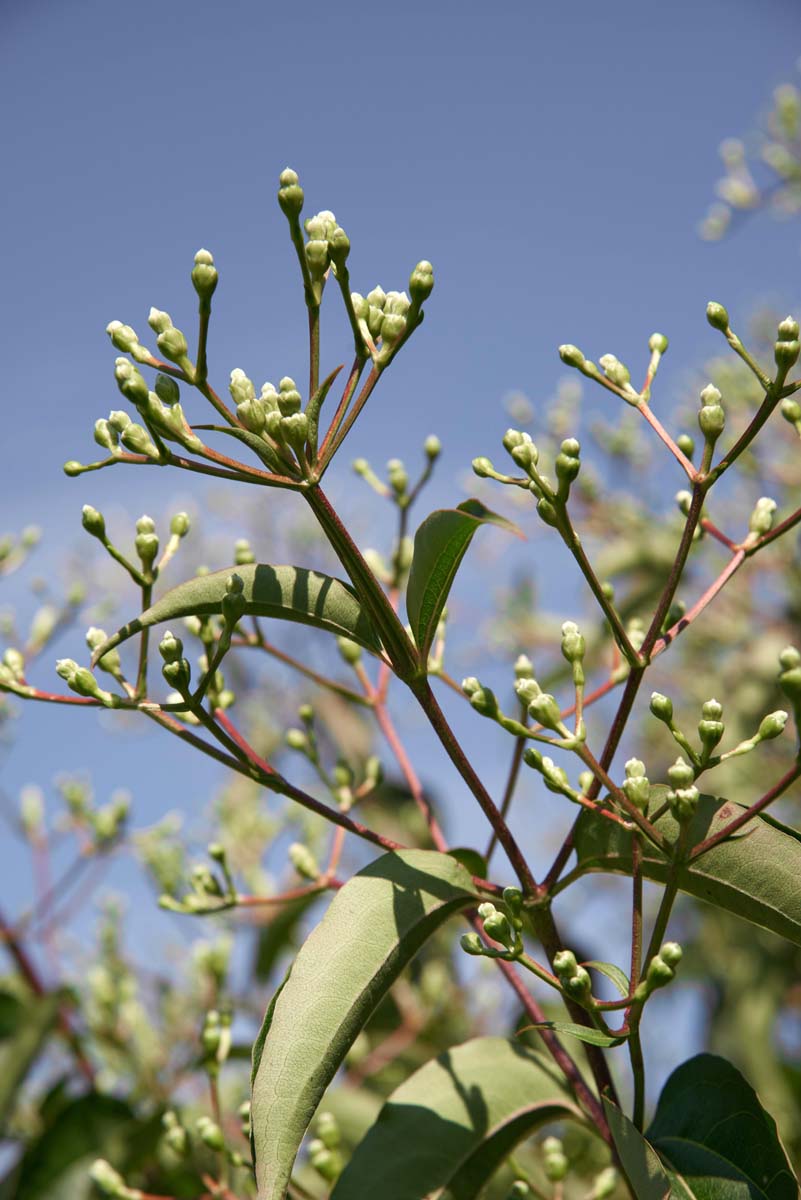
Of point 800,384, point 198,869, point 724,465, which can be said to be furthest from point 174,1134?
point 800,384

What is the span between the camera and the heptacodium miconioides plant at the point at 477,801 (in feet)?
3.56

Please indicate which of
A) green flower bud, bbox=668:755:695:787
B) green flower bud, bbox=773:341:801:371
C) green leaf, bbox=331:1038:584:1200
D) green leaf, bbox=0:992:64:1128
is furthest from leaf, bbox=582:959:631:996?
green leaf, bbox=0:992:64:1128

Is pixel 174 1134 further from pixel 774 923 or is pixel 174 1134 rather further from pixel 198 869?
pixel 774 923

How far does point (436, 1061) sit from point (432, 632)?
2.00 feet

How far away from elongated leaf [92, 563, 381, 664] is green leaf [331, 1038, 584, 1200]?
593 millimetres

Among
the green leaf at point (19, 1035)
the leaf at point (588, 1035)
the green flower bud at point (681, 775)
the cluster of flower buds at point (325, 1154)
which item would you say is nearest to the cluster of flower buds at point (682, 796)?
the green flower bud at point (681, 775)

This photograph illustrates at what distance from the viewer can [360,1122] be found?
2125 mm

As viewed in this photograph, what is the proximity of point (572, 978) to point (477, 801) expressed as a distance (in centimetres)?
21

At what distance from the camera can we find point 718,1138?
1.24 meters

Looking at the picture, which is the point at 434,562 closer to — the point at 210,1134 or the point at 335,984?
the point at 335,984

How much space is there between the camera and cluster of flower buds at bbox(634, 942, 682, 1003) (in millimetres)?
1059

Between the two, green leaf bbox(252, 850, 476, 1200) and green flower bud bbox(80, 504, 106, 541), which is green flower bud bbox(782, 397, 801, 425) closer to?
green leaf bbox(252, 850, 476, 1200)

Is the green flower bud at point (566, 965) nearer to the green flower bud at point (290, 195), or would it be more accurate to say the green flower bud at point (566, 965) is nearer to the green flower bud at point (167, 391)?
the green flower bud at point (167, 391)

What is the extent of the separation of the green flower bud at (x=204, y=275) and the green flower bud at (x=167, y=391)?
3.6 inches
